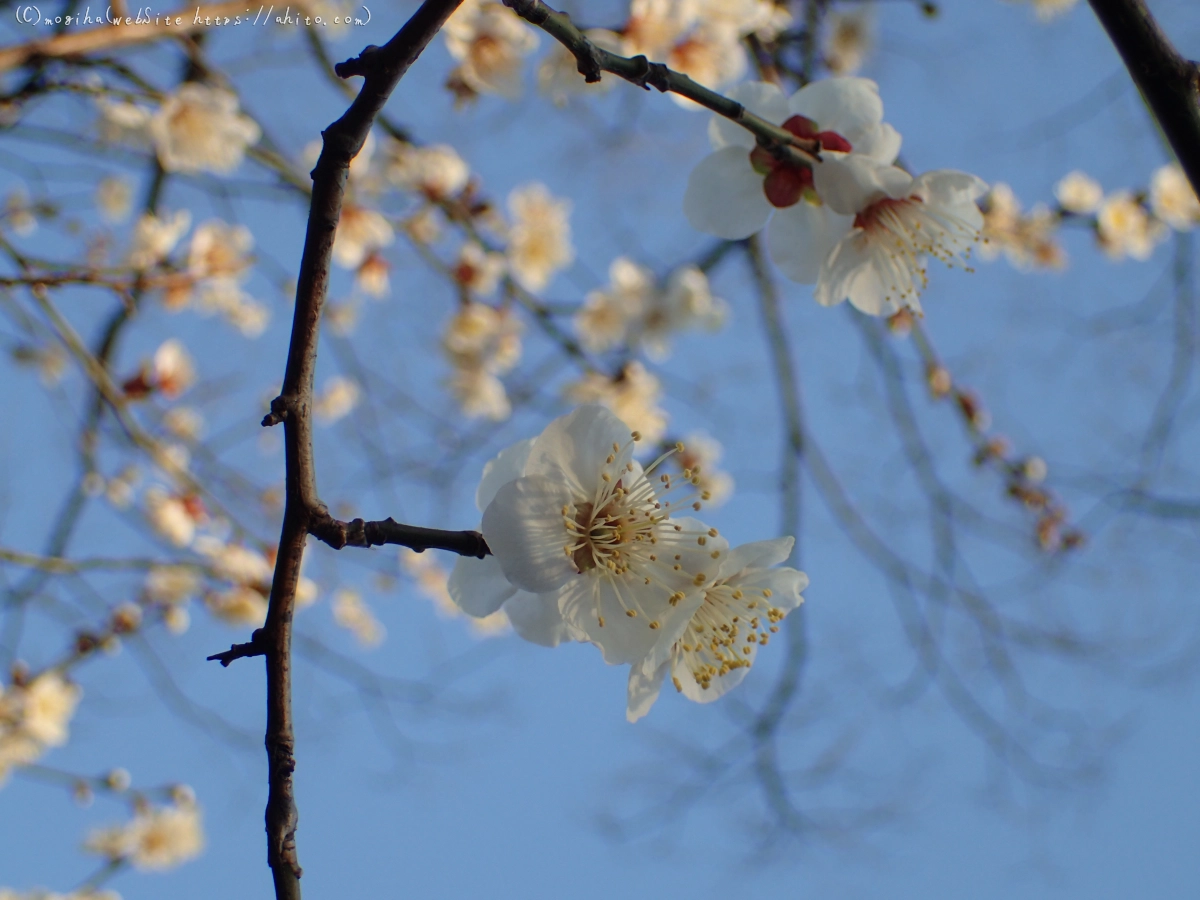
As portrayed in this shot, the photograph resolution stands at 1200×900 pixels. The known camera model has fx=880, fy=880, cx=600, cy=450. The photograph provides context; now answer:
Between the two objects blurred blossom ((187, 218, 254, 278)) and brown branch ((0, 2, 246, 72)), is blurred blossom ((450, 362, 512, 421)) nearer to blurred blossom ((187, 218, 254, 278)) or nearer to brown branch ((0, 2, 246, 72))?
blurred blossom ((187, 218, 254, 278))

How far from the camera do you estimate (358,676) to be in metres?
3.11

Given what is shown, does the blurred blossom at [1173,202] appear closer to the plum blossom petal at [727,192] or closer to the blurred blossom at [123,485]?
the plum blossom petal at [727,192]

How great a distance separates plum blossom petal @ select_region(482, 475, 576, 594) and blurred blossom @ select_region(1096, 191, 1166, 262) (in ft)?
10.4

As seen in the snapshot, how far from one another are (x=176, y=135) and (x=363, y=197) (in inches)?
28.0

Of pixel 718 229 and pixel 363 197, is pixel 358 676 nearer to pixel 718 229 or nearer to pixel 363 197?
Answer: pixel 363 197

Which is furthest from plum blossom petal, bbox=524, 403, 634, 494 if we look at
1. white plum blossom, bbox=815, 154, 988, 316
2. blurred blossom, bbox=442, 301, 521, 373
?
blurred blossom, bbox=442, 301, 521, 373

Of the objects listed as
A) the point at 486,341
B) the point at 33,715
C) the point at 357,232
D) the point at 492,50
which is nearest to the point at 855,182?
the point at 492,50

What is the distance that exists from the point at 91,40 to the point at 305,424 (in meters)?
1.29

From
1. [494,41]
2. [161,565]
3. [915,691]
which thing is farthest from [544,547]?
[915,691]

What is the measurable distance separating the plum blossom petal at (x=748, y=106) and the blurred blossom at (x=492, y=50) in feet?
4.00

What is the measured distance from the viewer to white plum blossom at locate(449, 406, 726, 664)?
0.89 metres

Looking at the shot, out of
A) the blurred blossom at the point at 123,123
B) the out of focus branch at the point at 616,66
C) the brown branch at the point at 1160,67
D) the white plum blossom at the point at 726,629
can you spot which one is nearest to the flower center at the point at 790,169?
the out of focus branch at the point at 616,66

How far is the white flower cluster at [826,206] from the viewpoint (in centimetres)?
121

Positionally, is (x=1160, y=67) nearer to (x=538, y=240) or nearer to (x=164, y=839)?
(x=538, y=240)
